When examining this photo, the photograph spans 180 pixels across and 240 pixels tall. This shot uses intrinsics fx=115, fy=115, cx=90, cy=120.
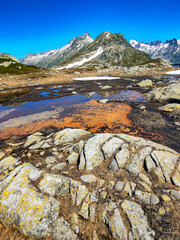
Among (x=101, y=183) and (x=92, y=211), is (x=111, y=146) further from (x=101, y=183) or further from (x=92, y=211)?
(x=92, y=211)

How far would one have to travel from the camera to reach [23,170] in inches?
285

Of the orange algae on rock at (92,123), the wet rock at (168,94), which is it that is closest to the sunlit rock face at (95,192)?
the orange algae on rock at (92,123)

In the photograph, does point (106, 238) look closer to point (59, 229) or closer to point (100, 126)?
point (59, 229)

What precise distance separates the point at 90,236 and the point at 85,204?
3.84 feet

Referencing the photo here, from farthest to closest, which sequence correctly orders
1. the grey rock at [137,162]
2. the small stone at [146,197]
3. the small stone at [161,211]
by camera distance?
the grey rock at [137,162] → the small stone at [146,197] → the small stone at [161,211]

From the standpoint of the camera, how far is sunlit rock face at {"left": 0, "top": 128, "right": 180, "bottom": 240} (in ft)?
16.7

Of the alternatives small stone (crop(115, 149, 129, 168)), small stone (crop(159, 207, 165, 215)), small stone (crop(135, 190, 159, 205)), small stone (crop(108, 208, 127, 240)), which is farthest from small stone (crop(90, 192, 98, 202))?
small stone (crop(159, 207, 165, 215))

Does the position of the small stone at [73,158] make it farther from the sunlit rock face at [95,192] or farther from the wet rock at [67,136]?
the wet rock at [67,136]

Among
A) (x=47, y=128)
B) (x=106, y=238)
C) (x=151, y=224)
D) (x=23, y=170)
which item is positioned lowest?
(x=47, y=128)

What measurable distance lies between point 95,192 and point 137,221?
2218 millimetres

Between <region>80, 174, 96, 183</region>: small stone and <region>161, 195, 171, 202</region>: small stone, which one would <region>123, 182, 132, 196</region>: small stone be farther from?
<region>80, 174, 96, 183</region>: small stone

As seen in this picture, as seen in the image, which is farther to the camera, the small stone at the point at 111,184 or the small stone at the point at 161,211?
the small stone at the point at 111,184

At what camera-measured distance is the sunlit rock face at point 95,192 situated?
5.10 meters

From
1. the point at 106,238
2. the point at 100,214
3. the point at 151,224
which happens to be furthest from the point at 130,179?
the point at 106,238
